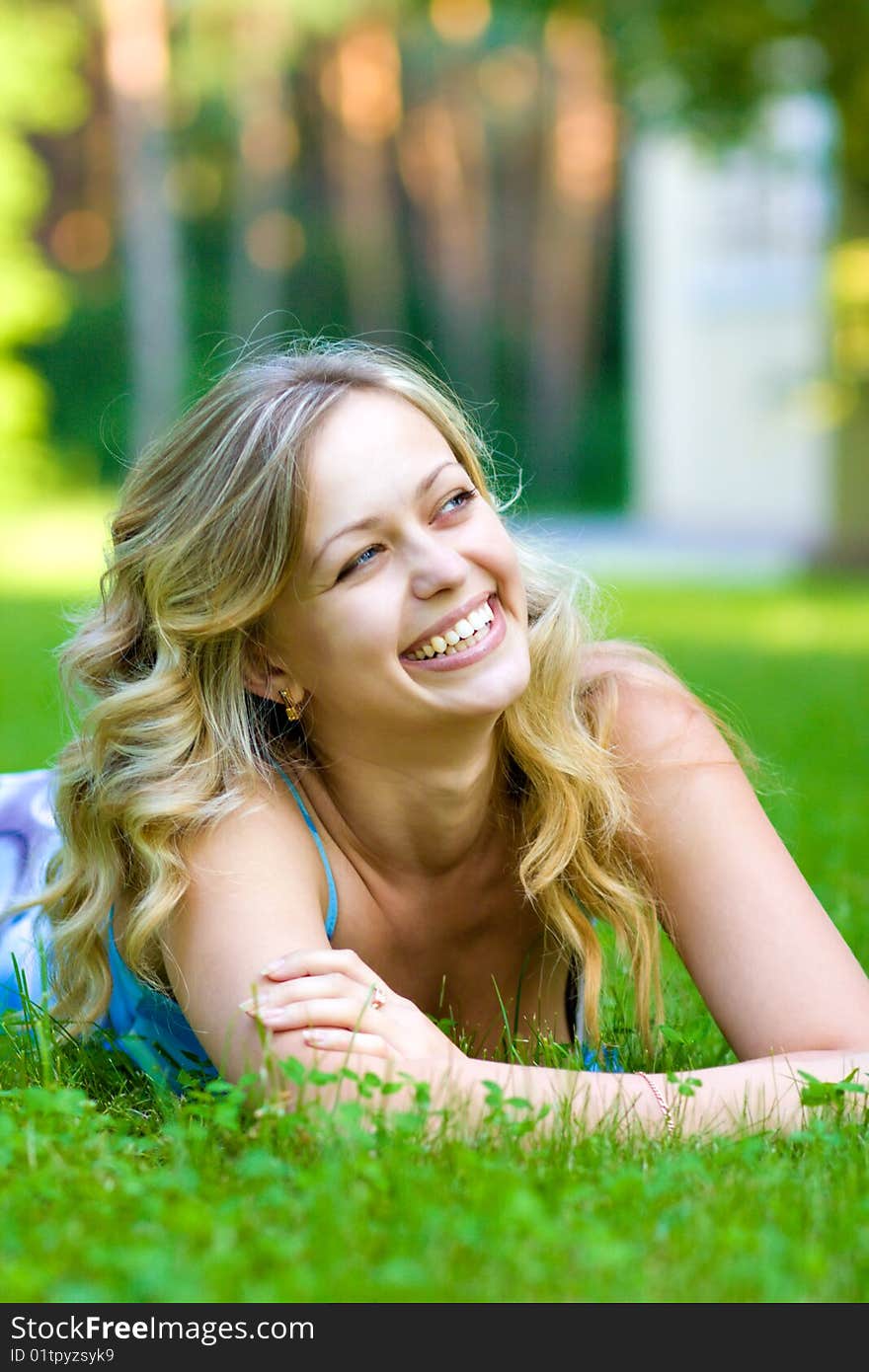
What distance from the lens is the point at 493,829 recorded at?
11.3 feet

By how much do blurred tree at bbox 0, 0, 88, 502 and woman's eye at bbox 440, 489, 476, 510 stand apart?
21.9 meters

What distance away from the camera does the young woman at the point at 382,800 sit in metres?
2.88

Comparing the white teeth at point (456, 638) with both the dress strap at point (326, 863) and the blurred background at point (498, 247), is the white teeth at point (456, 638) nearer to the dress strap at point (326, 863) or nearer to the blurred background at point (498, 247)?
the dress strap at point (326, 863)

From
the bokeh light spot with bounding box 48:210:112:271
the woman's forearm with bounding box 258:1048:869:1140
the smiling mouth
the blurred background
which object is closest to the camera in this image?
the woman's forearm with bounding box 258:1048:869:1140

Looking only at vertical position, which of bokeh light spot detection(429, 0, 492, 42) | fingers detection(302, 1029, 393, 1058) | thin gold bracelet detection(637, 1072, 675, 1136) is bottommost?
thin gold bracelet detection(637, 1072, 675, 1136)

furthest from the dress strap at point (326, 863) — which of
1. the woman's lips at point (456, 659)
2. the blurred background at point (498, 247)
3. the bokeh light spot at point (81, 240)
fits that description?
the bokeh light spot at point (81, 240)

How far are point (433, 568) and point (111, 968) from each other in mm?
1066

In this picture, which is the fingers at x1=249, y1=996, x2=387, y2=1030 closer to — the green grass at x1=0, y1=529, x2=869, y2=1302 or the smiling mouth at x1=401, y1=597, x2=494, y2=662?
the green grass at x1=0, y1=529, x2=869, y2=1302

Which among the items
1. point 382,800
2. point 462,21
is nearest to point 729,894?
point 382,800

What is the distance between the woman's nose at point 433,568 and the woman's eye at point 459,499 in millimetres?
122

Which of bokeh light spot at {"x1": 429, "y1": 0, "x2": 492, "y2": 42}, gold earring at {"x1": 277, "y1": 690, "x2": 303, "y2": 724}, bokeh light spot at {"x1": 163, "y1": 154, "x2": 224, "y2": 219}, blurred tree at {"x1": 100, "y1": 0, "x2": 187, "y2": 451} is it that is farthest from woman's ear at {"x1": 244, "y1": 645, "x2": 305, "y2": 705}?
bokeh light spot at {"x1": 163, "y1": 154, "x2": 224, "y2": 219}

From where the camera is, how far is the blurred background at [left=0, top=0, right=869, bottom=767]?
13.7 meters

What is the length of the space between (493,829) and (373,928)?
312 mm
